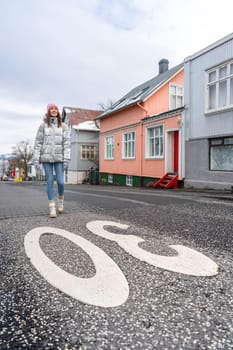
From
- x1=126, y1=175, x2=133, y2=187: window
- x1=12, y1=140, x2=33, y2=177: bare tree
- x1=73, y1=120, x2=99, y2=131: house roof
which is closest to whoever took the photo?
x1=126, y1=175, x2=133, y2=187: window

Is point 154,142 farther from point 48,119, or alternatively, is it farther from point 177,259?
point 177,259

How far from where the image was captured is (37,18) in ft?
35.0

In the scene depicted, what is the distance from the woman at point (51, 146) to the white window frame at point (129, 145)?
11858 mm

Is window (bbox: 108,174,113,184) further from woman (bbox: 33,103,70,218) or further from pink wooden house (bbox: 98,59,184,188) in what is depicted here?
woman (bbox: 33,103,70,218)

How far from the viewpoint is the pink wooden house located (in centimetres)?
1238

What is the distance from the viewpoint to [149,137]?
1457 centimetres

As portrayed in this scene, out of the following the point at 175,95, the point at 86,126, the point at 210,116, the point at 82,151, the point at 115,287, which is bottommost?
the point at 115,287

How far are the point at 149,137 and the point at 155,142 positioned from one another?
2.30ft

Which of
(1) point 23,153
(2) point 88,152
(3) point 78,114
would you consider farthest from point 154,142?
(1) point 23,153

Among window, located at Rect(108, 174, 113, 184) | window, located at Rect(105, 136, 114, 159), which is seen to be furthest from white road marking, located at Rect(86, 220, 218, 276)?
window, located at Rect(105, 136, 114, 159)

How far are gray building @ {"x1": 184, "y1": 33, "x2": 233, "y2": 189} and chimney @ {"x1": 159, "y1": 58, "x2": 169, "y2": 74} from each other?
8.19 meters

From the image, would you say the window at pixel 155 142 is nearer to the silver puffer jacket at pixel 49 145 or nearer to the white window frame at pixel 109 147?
the white window frame at pixel 109 147

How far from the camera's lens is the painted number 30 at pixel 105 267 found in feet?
5.56

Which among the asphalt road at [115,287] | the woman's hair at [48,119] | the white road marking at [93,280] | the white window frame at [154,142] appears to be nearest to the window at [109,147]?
the white window frame at [154,142]
